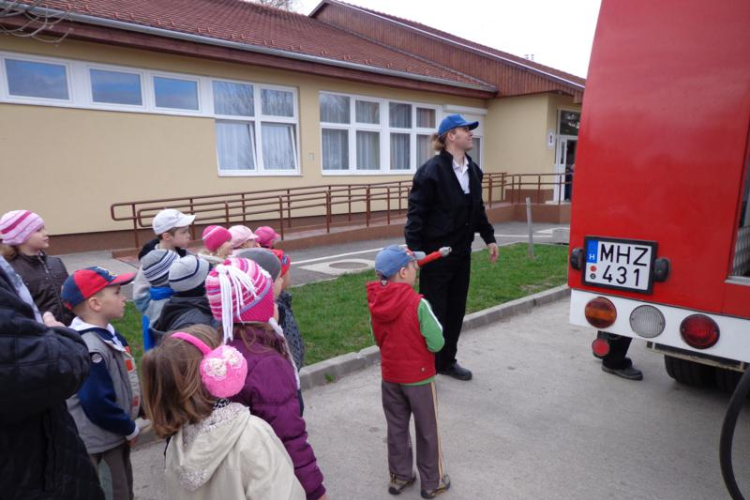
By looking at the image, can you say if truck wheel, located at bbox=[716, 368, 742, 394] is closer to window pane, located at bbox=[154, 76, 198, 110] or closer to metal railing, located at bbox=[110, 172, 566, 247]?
metal railing, located at bbox=[110, 172, 566, 247]

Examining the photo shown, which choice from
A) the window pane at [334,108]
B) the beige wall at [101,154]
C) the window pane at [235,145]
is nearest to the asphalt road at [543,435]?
the beige wall at [101,154]

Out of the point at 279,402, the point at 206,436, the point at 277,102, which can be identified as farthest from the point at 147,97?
the point at 206,436

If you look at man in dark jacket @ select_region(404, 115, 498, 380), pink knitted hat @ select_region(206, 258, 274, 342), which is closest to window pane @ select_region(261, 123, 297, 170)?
man in dark jacket @ select_region(404, 115, 498, 380)

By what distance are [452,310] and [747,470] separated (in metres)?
2.15

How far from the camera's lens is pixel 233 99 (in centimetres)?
1155

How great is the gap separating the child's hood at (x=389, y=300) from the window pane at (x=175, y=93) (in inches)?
363

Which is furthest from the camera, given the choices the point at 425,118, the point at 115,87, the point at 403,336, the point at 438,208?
the point at 425,118

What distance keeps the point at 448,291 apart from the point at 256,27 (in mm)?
11774

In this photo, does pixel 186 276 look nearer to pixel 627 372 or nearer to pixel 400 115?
pixel 627 372

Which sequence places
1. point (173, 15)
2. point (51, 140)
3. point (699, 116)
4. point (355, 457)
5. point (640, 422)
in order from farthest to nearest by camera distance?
point (173, 15) < point (51, 140) < point (640, 422) < point (355, 457) < point (699, 116)

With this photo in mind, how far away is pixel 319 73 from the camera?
12438 mm

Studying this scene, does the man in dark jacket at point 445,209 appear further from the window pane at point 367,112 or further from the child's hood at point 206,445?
the window pane at point 367,112

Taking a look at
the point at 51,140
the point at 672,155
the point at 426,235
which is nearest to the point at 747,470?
the point at 672,155

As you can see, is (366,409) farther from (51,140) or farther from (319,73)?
(319,73)
